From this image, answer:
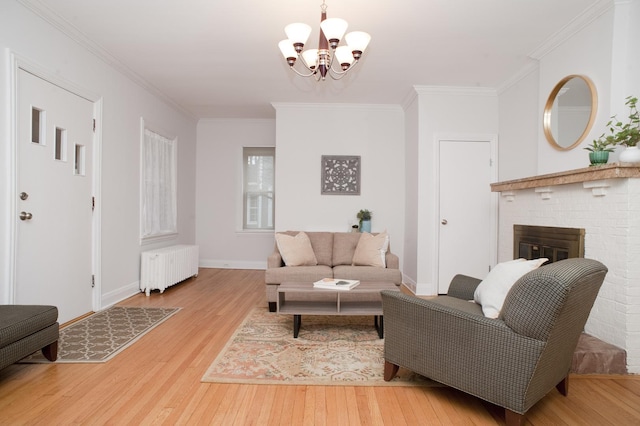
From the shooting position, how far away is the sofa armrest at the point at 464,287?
8.66 feet

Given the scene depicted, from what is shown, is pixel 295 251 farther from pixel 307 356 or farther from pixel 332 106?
pixel 332 106

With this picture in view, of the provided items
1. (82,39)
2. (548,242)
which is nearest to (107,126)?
(82,39)

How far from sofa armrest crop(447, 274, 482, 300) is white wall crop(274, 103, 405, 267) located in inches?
107

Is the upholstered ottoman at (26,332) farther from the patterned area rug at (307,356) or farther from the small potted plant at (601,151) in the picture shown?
the small potted plant at (601,151)

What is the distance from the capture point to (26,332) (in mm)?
2139

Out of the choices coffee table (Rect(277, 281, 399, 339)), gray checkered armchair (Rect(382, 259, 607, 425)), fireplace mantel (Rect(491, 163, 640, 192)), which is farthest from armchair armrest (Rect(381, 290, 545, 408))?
fireplace mantel (Rect(491, 163, 640, 192))

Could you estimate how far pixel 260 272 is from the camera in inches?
242

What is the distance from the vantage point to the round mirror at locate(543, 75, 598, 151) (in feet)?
9.66

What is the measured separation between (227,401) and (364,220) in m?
3.62

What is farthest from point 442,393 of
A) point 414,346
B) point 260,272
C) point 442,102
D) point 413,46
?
point 260,272

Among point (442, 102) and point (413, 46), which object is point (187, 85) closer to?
point (413, 46)

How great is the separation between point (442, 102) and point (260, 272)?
12.9 feet

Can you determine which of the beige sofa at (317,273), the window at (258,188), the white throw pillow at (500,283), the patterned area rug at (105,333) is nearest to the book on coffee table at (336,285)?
the beige sofa at (317,273)

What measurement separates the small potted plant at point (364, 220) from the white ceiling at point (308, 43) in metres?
1.72
